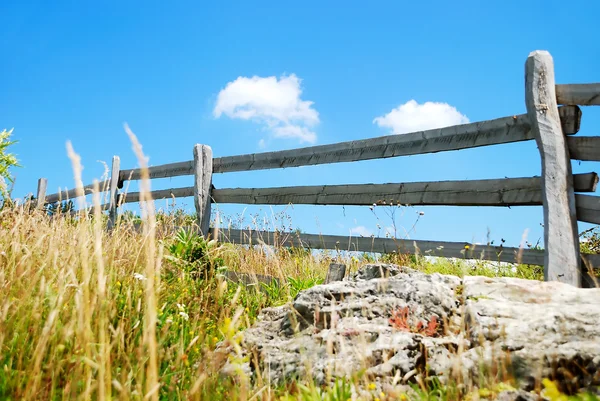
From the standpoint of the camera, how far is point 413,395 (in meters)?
1.96

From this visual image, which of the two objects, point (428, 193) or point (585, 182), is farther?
point (428, 193)

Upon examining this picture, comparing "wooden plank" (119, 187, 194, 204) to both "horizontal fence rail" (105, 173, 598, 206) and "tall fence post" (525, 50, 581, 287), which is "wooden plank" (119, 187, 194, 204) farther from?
"tall fence post" (525, 50, 581, 287)

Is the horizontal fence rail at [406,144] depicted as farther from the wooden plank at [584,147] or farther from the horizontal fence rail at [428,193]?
the horizontal fence rail at [428,193]

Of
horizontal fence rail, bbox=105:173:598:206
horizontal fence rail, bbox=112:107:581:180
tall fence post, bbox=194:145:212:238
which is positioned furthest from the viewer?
tall fence post, bbox=194:145:212:238

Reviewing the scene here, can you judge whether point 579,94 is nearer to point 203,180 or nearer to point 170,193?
point 203,180

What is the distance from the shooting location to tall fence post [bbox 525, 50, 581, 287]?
13.5 feet

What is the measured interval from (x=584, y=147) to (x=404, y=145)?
172 cm

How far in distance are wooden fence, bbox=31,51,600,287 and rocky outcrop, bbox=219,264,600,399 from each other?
31.6 inches

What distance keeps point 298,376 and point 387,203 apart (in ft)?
10.7

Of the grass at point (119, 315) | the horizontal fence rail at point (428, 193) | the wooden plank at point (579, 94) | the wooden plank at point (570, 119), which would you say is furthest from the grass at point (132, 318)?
the wooden plank at point (579, 94)

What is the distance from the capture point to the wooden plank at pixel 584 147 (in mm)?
4207

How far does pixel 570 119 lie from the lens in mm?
4297

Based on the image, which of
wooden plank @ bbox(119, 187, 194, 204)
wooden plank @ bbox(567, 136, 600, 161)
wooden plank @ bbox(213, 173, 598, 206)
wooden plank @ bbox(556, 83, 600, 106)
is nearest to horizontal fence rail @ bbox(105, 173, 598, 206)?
wooden plank @ bbox(213, 173, 598, 206)

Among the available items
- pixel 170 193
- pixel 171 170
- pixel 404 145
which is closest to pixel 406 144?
pixel 404 145
